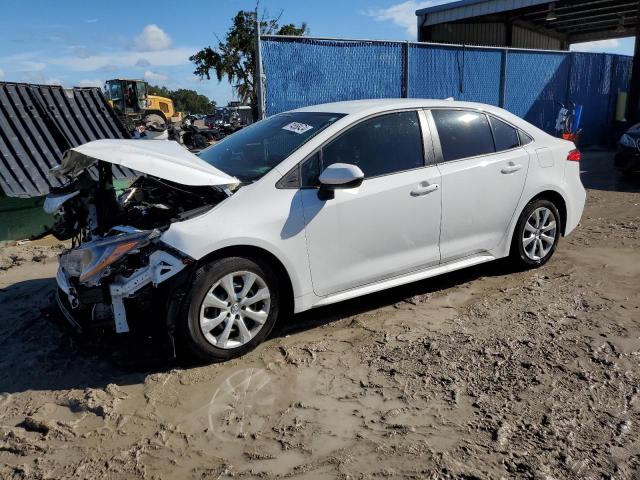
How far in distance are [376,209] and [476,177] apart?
3.61 feet

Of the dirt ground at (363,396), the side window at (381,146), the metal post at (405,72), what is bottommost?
the dirt ground at (363,396)

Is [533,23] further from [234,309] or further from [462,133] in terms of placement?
[234,309]

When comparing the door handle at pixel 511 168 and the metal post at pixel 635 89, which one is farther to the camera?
the metal post at pixel 635 89

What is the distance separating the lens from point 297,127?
4.30 meters

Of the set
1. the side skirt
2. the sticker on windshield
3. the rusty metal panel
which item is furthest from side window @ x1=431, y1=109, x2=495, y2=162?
the rusty metal panel

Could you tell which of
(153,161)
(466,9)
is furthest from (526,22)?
(153,161)

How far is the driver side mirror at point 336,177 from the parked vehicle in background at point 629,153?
336 inches

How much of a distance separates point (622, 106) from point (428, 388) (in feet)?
57.5

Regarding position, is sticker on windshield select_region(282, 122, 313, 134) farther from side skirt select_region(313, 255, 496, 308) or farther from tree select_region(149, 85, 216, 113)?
tree select_region(149, 85, 216, 113)

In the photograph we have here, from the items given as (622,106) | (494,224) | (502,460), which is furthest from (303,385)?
(622,106)

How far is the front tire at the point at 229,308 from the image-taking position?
3.38 m

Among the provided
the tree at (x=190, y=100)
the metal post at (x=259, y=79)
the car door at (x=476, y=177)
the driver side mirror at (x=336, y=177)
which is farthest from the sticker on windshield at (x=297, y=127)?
the tree at (x=190, y=100)

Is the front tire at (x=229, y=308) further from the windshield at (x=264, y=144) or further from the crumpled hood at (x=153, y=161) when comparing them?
the windshield at (x=264, y=144)

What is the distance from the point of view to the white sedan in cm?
339
